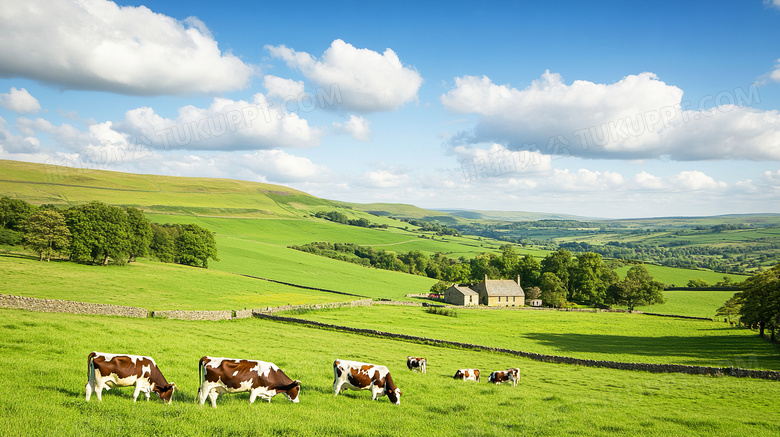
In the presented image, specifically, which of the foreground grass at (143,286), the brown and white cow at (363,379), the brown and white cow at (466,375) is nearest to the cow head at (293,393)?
the brown and white cow at (363,379)

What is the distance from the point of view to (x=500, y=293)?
3204 inches

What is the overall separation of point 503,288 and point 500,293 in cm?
179

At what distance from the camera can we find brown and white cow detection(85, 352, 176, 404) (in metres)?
10.3

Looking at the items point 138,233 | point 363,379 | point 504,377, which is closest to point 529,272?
point 504,377

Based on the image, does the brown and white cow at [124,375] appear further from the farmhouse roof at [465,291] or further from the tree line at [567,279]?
the tree line at [567,279]

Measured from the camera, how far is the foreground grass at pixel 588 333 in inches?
1358

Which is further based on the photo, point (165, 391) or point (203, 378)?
point (203, 378)

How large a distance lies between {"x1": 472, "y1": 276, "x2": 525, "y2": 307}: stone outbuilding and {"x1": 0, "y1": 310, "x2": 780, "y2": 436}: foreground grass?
54149 mm

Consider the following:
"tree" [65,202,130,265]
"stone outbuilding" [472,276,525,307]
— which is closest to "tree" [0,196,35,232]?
"tree" [65,202,130,265]

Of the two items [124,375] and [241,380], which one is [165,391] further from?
[241,380]

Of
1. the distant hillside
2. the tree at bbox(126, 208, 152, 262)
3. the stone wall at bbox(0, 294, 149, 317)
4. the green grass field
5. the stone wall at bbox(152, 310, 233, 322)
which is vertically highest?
the distant hillside

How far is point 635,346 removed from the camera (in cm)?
3928

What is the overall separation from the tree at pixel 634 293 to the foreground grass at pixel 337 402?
57.3 metres

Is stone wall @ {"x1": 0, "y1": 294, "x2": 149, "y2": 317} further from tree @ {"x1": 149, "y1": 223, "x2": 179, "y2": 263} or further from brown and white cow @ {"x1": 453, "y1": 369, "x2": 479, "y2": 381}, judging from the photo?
tree @ {"x1": 149, "y1": 223, "x2": 179, "y2": 263}
